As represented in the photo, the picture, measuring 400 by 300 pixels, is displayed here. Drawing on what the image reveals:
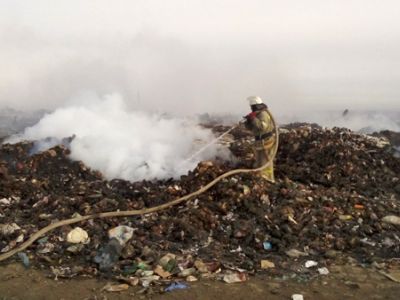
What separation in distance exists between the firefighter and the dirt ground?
328cm

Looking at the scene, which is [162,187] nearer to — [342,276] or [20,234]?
[20,234]

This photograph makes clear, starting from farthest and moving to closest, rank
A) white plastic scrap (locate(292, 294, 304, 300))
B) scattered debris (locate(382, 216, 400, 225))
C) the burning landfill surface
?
1. scattered debris (locate(382, 216, 400, 225))
2. the burning landfill surface
3. white plastic scrap (locate(292, 294, 304, 300))

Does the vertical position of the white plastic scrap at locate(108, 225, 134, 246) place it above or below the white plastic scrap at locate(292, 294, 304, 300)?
above

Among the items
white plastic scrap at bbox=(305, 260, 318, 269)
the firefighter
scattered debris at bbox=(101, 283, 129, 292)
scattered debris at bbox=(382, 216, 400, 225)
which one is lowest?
white plastic scrap at bbox=(305, 260, 318, 269)

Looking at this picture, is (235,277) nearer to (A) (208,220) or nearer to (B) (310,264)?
(B) (310,264)

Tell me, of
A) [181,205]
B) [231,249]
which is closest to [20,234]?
[181,205]

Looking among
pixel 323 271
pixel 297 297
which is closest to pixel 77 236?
pixel 297 297

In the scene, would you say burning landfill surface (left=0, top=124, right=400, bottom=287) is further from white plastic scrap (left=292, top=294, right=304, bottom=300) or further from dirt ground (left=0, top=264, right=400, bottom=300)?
white plastic scrap (left=292, top=294, right=304, bottom=300)

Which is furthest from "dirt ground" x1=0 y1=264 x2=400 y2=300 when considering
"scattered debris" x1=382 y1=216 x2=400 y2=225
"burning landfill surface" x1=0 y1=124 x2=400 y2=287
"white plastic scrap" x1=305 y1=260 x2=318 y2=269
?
"scattered debris" x1=382 y1=216 x2=400 y2=225

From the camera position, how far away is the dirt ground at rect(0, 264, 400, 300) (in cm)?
546

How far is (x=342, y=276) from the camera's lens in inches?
238

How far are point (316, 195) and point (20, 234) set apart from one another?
4.92 m

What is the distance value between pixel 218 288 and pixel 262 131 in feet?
13.2

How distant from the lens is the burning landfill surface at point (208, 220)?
20.5 feet
